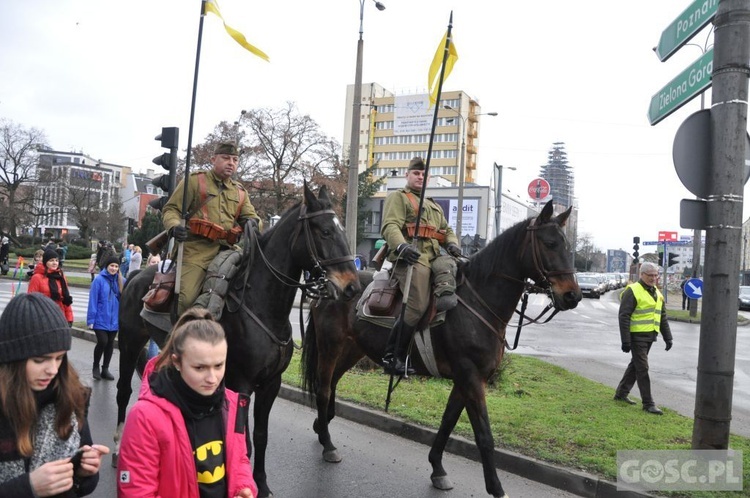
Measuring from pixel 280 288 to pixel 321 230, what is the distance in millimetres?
622

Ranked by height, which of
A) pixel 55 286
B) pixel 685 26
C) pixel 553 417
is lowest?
pixel 553 417

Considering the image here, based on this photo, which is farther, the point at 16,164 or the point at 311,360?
the point at 16,164

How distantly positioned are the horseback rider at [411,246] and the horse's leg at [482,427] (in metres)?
0.72

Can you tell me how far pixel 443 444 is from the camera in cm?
541

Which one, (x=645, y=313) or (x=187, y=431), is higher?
(x=645, y=313)

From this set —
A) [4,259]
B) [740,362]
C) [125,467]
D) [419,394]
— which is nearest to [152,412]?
[125,467]

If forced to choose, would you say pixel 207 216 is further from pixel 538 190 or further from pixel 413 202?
pixel 538 190

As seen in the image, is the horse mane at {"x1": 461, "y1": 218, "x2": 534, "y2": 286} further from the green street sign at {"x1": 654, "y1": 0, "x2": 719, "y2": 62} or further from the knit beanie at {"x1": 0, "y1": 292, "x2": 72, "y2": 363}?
the knit beanie at {"x1": 0, "y1": 292, "x2": 72, "y2": 363}

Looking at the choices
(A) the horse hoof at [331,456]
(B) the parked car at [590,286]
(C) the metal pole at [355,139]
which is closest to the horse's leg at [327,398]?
(A) the horse hoof at [331,456]

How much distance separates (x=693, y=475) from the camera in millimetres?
5109

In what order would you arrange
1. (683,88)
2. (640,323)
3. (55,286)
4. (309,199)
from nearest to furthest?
1. (309,199)
2. (683,88)
3. (640,323)
4. (55,286)

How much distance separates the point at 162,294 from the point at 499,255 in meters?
3.07

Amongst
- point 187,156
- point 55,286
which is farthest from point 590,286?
point 187,156

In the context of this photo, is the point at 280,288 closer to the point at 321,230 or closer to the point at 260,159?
the point at 321,230
